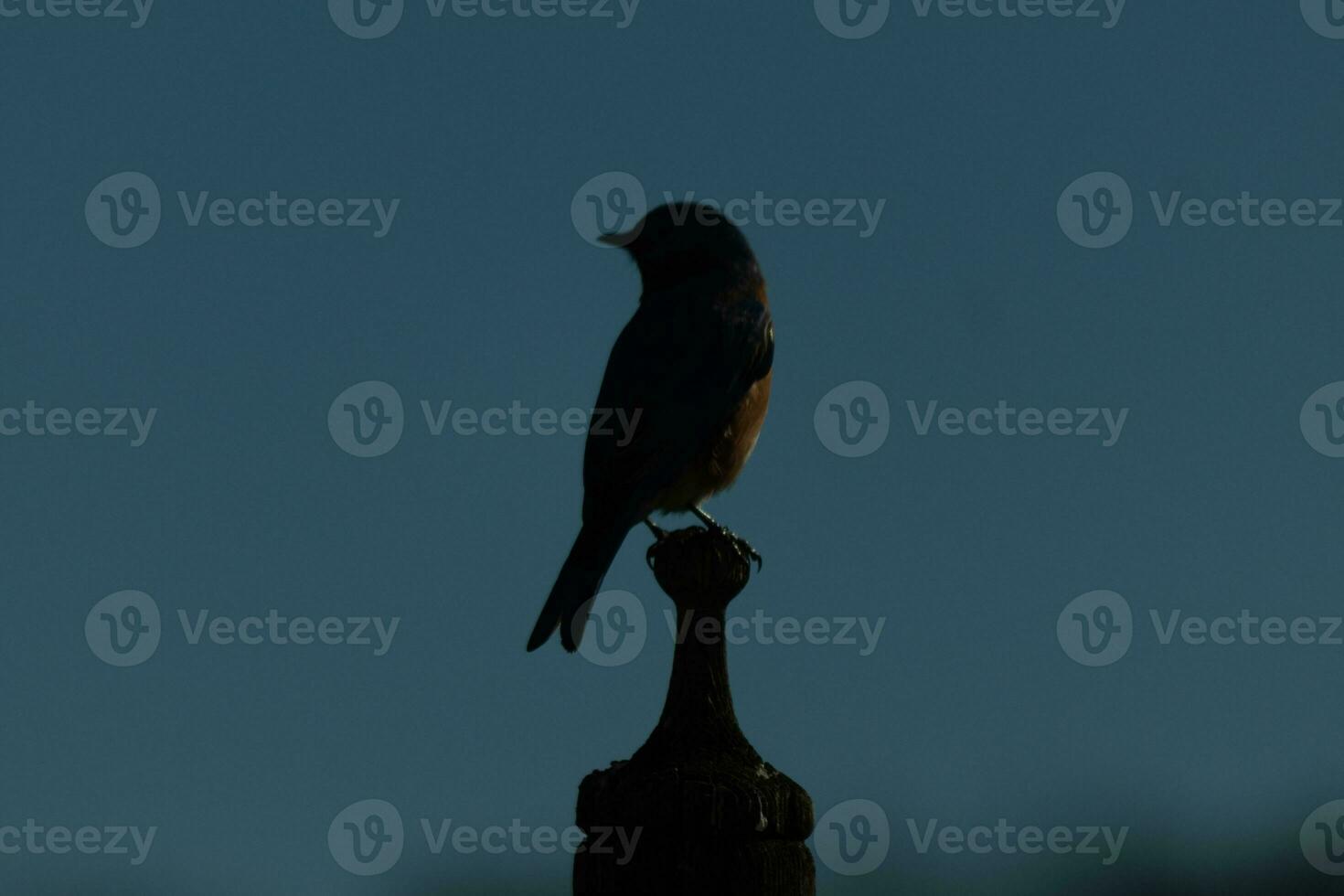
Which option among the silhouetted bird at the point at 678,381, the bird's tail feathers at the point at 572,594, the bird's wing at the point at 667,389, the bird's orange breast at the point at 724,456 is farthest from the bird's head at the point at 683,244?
the bird's tail feathers at the point at 572,594

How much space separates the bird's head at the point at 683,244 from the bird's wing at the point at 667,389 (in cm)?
24

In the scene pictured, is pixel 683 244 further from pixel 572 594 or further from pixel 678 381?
pixel 572 594

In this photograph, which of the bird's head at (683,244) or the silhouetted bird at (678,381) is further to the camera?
the bird's head at (683,244)

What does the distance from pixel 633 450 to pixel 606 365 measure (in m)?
0.65

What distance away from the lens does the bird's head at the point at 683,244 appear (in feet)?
25.0

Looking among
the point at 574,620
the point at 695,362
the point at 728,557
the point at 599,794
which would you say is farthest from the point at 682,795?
the point at 695,362

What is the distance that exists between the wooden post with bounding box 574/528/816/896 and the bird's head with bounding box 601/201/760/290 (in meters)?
3.43

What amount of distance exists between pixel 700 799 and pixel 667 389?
113 inches

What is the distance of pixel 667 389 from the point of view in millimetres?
6719

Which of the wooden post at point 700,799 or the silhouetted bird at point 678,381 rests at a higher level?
the silhouetted bird at point 678,381

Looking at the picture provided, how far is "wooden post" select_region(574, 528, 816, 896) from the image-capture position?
4020 millimetres

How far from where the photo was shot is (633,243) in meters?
7.71

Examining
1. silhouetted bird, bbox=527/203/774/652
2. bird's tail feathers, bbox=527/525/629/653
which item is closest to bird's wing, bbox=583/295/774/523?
silhouetted bird, bbox=527/203/774/652

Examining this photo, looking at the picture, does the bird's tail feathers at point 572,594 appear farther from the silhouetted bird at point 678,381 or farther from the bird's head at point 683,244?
the bird's head at point 683,244
